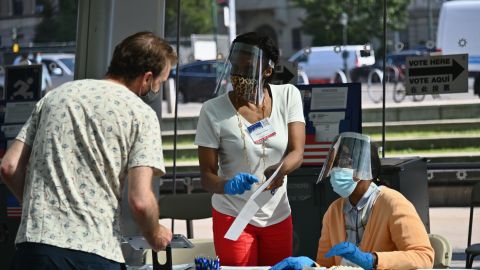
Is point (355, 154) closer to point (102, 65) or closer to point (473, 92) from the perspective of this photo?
point (102, 65)

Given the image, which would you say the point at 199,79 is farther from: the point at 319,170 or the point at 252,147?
the point at 252,147

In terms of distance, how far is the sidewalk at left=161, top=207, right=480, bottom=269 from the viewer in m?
9.56

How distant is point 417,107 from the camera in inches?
551

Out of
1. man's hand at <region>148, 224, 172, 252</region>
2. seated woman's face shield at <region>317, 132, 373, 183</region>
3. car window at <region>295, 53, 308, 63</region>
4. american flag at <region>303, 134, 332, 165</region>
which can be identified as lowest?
american flag at <region>303, 134, 332, 165</region>

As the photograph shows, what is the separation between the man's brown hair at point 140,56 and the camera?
3.45m

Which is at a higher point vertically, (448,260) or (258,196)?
(258,196)

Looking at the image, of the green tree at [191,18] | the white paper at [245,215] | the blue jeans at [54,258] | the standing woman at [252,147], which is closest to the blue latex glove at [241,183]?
the white paper at [245,215]

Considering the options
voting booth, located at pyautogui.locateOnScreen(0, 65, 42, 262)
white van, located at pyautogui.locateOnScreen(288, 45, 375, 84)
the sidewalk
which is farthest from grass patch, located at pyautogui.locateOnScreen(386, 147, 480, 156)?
voting booth, located at pyautogui.locateOnScreen(0, 65, 42, 262)

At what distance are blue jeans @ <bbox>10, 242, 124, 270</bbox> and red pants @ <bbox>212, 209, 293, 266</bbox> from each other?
1259mm

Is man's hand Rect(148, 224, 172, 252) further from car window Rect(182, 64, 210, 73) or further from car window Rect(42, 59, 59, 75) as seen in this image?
car window Rect(42, 59, 59, 75)

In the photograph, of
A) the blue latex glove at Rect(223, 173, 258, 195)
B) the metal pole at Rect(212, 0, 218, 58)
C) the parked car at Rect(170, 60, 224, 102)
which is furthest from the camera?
the metal pole at Rect(212, 0, 218, 58)

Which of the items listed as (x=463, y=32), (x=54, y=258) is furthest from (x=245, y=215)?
(x=463, y=32)

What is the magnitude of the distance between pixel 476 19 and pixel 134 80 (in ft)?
25.2

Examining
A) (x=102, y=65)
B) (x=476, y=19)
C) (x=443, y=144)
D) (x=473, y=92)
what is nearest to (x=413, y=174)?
(x=102, y=65)
